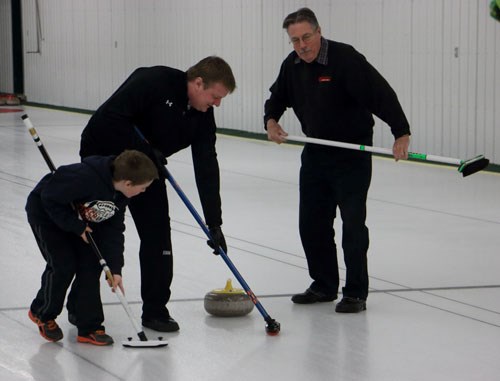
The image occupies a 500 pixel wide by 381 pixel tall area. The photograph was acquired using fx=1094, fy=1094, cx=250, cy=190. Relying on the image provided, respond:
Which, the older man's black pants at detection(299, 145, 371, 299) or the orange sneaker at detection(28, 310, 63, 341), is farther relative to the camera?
the older man's black pants at detection(299, 145, 371, 299)

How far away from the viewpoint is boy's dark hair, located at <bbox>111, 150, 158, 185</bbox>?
5.40 m

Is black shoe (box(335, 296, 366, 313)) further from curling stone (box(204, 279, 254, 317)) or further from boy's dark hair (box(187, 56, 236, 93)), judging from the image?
boy's dark hair (box(187, 56, 236, 93))

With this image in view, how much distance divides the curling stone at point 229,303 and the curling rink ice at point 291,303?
68 millimetres

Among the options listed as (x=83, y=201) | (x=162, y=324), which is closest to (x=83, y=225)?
(x=83, y=201)

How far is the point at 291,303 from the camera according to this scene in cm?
675

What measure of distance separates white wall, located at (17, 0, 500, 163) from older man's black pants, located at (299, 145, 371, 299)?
688 centimetres

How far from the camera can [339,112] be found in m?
6.57

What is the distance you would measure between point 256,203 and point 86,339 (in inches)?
207

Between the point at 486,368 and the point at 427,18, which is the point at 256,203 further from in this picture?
the point at 486,368

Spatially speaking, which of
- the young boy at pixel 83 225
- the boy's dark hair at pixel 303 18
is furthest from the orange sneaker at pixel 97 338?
the boy's dark hair at pixel 303 18

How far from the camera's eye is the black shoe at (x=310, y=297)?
22.0ft

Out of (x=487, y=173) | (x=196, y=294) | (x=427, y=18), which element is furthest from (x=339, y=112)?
(x=427, y=18)

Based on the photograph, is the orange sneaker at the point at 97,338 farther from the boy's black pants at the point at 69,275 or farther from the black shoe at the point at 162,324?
the black shoe at the point at 162,324

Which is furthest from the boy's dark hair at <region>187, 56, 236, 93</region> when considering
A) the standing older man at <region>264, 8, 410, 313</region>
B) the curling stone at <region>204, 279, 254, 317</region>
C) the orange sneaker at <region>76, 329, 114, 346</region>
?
the orange sneaker at <region>76, 329, 114, 346</region>
